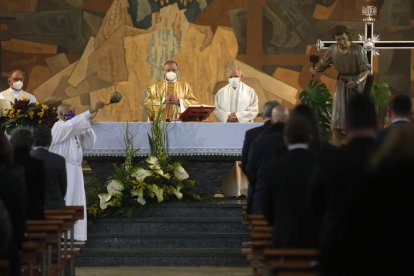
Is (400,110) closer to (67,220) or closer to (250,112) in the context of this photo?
(67,220)

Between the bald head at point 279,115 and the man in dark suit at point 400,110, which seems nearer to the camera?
the man in dark suit at point 400,110

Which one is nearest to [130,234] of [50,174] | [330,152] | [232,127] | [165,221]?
[165,221]

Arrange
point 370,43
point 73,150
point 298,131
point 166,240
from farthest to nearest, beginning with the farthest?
point 370,43 < point 166,240 < point 73,150 < point 298,131

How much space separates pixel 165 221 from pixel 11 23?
653 centimetres

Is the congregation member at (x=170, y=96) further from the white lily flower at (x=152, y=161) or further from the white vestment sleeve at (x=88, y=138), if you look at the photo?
the white vestment sleeve at (x=88, y=138)

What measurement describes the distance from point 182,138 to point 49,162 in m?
5.20

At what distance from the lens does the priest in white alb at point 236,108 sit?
17375mm

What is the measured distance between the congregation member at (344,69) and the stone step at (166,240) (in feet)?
7.45

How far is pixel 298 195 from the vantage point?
7465 mm

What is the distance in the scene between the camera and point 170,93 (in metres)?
17.6

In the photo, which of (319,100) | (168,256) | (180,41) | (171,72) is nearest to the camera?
Answer: (168,256)

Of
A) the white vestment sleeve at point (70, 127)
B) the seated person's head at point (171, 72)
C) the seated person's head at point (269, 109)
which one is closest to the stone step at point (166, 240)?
the white vestment sleeve at point (70, 127)

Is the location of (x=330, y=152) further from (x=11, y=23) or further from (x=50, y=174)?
(x=11, y=23)

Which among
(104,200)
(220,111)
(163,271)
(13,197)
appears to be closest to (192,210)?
(104,200)
